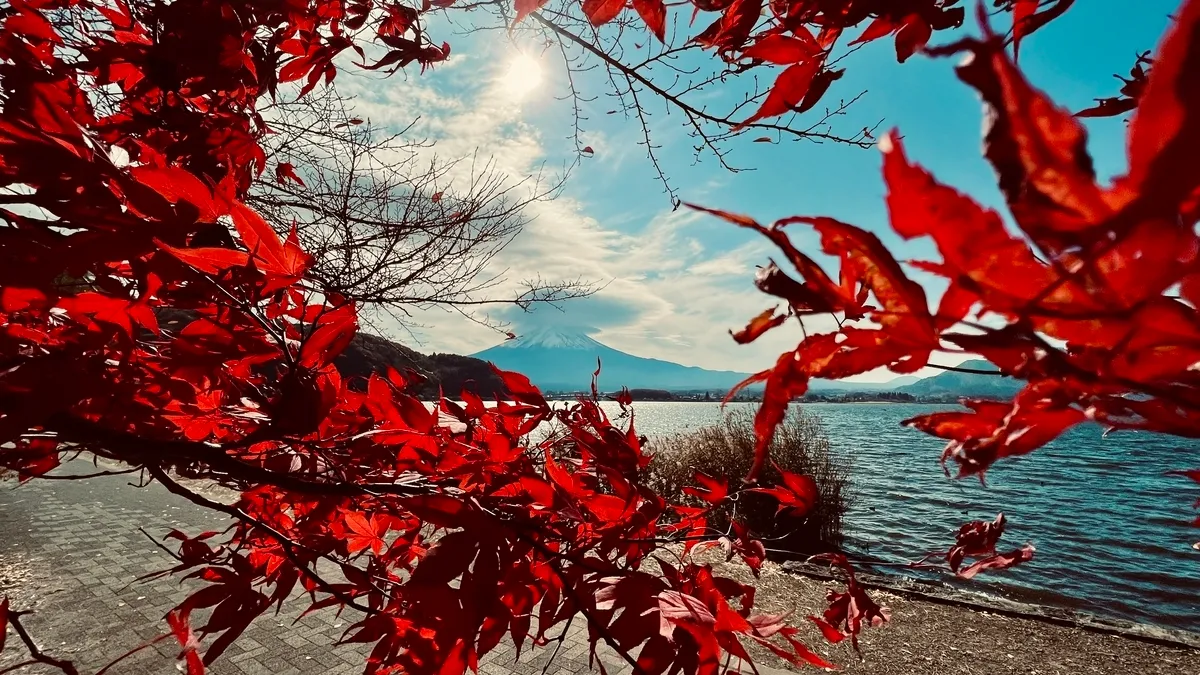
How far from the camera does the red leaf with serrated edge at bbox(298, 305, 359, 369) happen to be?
0.83 meters

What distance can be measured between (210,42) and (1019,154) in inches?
59.1

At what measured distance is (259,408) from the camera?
1220mm

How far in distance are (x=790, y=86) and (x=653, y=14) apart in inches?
15.3

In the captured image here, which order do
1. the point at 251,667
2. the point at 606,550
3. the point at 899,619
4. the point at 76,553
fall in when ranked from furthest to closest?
1. the point at 76,553
2. the point at 899,619
3. the point at 251,667
4. the point at 606,550

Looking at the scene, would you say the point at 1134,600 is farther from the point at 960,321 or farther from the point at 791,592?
the point at 960,321

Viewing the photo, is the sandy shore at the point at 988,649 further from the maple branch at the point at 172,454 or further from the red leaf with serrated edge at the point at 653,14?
the red leaf with serrated edge at the point at 653,14

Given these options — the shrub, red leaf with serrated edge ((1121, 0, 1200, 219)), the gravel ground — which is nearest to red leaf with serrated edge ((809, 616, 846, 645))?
red leaf with serrated edge ((1121, 0, 1200, 219))

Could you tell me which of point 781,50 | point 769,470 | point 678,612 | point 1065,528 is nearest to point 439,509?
point 678,612

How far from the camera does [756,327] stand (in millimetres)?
470

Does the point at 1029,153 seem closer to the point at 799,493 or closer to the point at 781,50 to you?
the point at 781,50

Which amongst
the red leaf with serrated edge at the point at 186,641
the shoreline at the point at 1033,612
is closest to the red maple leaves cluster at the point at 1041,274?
the red leaf with serrated edge at the point at 186,641

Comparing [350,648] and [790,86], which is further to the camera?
[350,648]

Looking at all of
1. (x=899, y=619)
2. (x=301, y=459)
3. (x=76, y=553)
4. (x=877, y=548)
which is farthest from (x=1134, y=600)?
(x=76, y=553)

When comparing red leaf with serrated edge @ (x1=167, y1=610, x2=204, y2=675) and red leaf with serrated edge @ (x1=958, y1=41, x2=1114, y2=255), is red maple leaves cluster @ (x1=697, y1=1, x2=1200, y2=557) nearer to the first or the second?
red leaf with serrated edge @ (x1=958, y1=41, x2=1114, y2=255)
